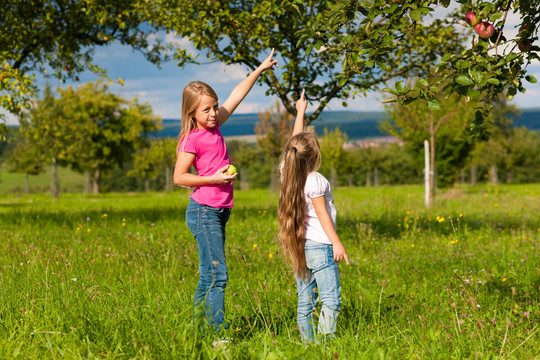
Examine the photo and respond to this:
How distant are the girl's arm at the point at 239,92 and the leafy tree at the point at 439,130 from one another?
11937 mm

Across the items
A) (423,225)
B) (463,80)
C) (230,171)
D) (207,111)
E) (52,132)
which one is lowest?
(423,225)

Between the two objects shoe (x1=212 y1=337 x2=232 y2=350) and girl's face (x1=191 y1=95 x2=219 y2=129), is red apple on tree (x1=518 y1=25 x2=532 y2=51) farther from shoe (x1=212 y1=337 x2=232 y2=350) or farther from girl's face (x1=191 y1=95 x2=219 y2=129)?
shoe (x1=212 y1=337 x2=232 y2=350)

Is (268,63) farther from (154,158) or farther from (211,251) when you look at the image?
(154,158)

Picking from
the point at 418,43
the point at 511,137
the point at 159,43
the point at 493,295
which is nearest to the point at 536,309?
the point at 493,295

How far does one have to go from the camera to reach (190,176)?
325 cm

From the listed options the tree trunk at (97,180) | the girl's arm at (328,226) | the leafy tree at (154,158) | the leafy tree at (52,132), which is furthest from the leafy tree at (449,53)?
the leafy tree at (154,158)

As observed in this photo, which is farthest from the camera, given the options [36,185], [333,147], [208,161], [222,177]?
[36,185]

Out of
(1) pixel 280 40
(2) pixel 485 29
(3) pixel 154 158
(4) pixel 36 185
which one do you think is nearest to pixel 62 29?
(1) pixel 280 40

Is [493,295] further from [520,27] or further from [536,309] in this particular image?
[520,27]

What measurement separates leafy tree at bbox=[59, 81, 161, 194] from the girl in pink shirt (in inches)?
1443

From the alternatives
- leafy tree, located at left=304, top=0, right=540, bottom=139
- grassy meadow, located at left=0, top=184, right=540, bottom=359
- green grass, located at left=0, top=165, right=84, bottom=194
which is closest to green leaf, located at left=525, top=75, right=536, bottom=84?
leafy tree, located at left=304, top=0, right=540, bottom=139

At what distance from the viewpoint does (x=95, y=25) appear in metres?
10.4

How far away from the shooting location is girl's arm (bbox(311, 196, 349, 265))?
10.6 feet

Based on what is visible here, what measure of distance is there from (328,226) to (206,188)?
0.97 metres
